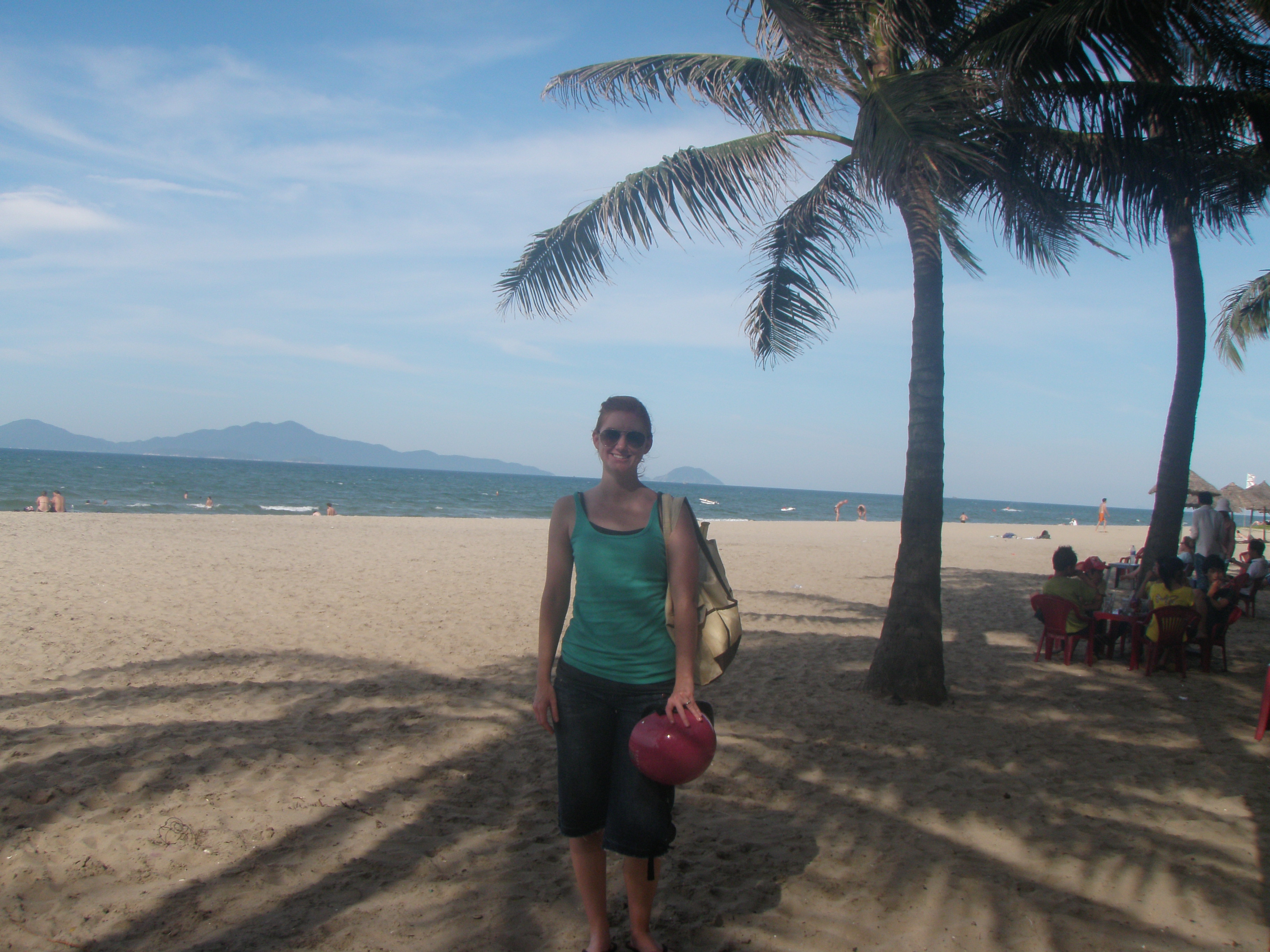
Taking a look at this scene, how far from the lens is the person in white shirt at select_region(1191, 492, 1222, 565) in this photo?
9.33 metres

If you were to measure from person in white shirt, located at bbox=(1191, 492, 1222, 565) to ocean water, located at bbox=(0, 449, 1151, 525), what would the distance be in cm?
2136

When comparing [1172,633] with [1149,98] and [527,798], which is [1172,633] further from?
[527,798]

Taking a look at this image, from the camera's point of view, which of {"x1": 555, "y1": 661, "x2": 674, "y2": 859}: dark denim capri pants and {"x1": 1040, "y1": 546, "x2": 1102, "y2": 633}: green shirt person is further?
{"x1": 1040, "y1": 546, "x2": 1102, "y2": 633}: green shirt person

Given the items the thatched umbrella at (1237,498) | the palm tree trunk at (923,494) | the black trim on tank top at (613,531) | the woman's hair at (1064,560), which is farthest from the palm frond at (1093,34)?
the thatched umbrella at (1237,498)

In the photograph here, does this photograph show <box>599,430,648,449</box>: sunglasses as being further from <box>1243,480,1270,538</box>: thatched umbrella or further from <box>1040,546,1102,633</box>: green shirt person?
<box>1243,480,1270,538</box>: thatched umbrella

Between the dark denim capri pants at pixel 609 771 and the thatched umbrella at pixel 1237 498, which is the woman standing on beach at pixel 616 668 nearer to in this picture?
the dark denim capri pants at pixel 609 771

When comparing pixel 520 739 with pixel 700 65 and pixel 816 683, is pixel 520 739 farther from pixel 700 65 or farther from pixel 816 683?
pixel 700 65

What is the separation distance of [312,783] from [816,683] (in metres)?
3.61

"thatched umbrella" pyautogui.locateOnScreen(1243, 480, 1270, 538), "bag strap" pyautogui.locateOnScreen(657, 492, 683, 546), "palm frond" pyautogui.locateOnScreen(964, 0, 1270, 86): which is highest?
"palm frond" pyautogui.locateOnScreen(964, 0, 1270, 86)

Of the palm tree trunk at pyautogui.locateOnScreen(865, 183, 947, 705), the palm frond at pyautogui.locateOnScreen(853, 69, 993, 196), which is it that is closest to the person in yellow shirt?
the palm tree trunk at pyautogui.locateOnScreen(865, 183, 947, 705)

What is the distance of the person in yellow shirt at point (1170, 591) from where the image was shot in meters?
6.35

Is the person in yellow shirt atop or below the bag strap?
below

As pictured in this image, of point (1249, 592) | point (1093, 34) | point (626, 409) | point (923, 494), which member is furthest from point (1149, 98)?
point (1249, 592)

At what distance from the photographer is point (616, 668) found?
2.28 m
